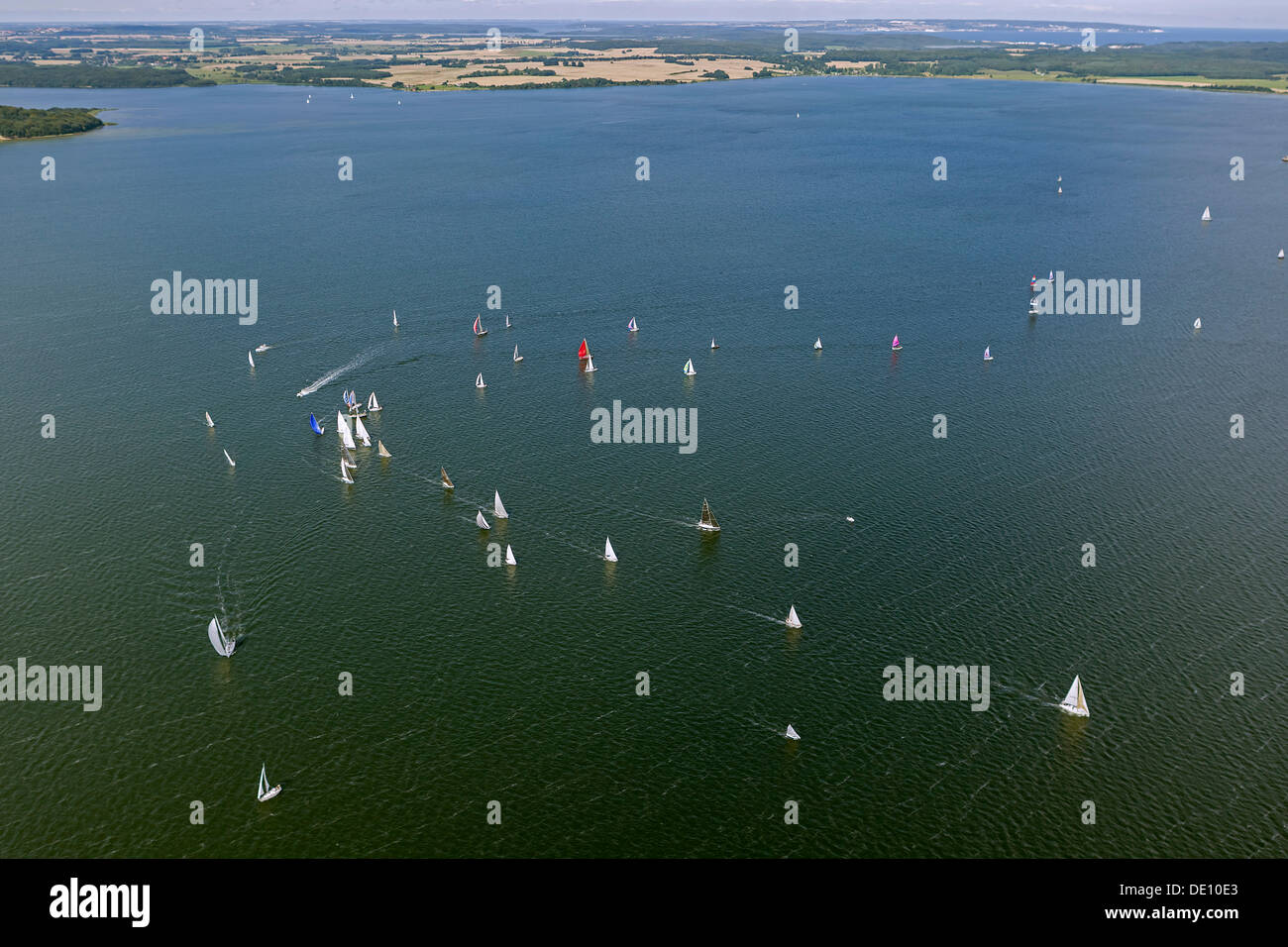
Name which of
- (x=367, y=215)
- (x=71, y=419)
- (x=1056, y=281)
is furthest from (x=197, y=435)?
(x=1056, y=281)

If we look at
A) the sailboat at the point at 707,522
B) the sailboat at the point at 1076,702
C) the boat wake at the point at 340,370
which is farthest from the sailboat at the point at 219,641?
the sailboat at the point at 1076,702

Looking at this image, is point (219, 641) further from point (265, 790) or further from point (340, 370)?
point (340, 370)

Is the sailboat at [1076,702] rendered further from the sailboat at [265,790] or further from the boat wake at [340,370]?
the boat wake at [340,370]

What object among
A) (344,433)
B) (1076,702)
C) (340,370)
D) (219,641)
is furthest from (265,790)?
(340,370)

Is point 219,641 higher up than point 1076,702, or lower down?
higher up

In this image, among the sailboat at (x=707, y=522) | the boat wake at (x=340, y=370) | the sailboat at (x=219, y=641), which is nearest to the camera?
the sailboat at (x=219, y=641)
